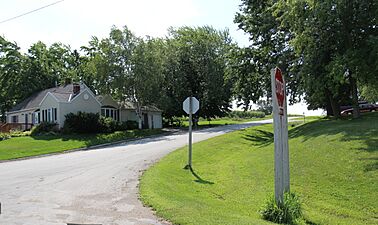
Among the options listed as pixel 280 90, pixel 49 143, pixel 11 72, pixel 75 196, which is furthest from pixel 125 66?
pixel 280 90

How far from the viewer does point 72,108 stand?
138 feet

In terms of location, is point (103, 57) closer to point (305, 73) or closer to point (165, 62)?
point (165, 62)

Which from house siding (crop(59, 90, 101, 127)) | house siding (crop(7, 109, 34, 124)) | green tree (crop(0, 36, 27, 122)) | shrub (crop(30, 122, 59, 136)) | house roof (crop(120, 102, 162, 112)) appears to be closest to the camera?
Result: shrub (crop(30, 122, 59, 136))

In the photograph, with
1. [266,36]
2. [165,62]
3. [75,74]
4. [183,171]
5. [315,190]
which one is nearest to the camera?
[315,190]

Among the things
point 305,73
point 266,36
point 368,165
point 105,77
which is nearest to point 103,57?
point 105,77

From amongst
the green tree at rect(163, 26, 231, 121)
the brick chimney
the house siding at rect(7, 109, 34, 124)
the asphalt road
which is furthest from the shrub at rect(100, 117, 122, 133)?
the asphalt road

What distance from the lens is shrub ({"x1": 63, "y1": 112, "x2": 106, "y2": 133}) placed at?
39469mm

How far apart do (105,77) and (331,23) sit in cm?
2496

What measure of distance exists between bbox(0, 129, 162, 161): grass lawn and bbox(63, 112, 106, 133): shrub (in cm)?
212

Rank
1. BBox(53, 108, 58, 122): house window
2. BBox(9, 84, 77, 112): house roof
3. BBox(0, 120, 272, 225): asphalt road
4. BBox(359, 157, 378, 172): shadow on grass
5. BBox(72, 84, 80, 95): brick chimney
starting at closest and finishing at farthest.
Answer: BBox(0, 120, 272, 225): asphalt road → BBox(359, 157, 378, 172): shadow on grass → BBox(53, 108, 58, 122): house window → BBox(9, 84, 77, 112): house roof → BBox(72, 84, 80, 95): brick chimney

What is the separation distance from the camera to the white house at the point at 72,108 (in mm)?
42000

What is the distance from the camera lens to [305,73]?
91.7ft

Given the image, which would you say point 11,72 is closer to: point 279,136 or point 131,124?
point 131,124

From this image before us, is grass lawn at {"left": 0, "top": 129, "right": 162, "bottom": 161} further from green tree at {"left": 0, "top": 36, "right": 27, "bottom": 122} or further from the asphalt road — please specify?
Answer: green tree at {"left": 0, "top": 36, "right": 27, "bottom": 122}
